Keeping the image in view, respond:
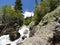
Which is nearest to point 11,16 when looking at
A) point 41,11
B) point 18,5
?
point 18,5

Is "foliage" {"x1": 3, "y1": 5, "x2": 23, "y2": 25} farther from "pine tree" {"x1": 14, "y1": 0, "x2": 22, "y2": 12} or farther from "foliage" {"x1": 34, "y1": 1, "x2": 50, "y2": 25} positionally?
"foliage" {"x1": 34, "y1": 1, "x2": 50, "y2": 25}

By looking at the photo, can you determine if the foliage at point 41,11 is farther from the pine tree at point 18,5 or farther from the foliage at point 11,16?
the pine tree at point 18,5

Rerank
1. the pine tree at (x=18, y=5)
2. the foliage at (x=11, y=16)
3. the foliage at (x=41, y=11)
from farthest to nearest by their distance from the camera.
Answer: the pine tree at (x=18, y=5), the foliage at (x=11, y=16), the foliage at (x=41, y=11)

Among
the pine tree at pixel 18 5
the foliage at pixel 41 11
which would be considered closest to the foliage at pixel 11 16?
the pine tree at pixel 18 5

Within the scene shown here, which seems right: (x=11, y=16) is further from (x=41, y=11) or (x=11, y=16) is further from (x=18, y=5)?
(x=41, y=11)

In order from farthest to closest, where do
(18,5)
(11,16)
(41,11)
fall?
(18,5), (11,16), (41,11)

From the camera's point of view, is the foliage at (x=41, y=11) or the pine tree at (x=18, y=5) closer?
the foliage at (x=41, y=11)

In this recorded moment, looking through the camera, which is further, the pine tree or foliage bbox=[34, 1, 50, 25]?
the pine tree

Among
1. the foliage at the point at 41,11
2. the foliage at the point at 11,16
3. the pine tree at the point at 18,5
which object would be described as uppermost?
the pine tree at the point at 18,5

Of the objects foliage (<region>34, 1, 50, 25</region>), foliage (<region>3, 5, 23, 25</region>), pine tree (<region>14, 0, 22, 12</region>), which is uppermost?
pine tree (<region>14, 0, 22, 12</region>)

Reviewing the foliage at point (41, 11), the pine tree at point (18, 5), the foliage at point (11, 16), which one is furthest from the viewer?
the pine tree at point (18, 5)

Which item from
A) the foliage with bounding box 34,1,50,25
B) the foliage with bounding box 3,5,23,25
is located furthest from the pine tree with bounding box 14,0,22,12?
the foliage with bounding box 34,1,50,25

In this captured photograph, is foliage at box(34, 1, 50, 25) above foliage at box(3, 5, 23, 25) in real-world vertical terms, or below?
below

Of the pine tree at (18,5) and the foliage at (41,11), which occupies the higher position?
the pine tree at (18,5)
